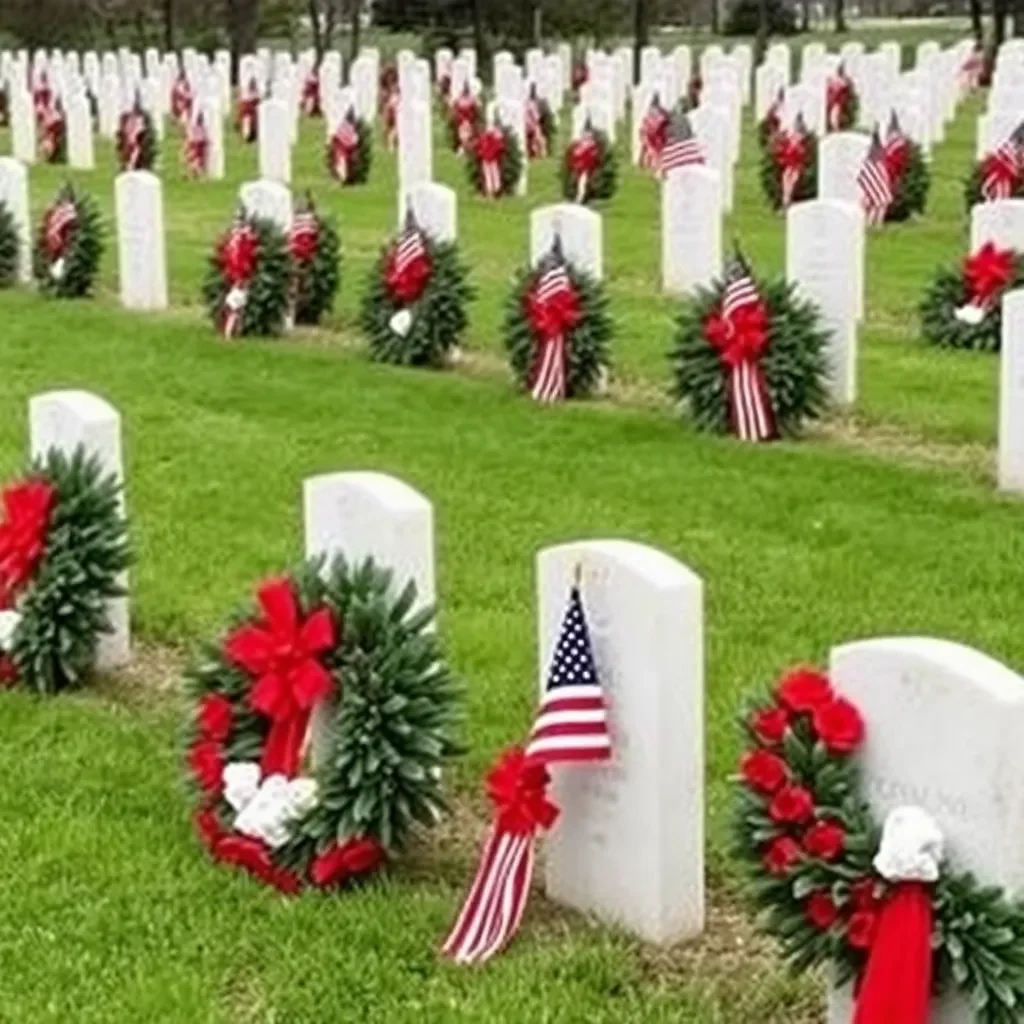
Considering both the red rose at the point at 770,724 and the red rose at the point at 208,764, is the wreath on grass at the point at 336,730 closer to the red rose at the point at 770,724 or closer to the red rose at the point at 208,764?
the red rose at the point at 208,764

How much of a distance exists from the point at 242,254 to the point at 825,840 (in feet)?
35.6

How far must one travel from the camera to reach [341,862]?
5.83m

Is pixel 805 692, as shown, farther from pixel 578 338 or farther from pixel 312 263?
pixel 312 263

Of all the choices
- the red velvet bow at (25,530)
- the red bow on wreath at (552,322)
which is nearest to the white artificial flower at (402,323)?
the red bow on wreath at (552,322)

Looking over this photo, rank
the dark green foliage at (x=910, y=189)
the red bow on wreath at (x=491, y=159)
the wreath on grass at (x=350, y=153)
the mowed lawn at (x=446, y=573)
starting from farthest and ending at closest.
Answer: the wreath on grass at (x=350, y=153), the red bow on wreath at (x=491, y=159), the dark green foliage at (x=910, y=189), the mowed lawn at (x=446, y=573)

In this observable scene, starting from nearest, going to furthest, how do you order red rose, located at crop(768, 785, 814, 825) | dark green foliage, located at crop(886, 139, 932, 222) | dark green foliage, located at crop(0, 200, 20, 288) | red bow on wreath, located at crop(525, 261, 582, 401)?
red rose, located at crop(768, 785, 814, 825)
red bow on wreath, located at crop(525, 261, 582, 401)
dark green foliage, located at crop(0, 200, 20, 288)
dark green foliage, located at crop(886, 139, 932, 222)

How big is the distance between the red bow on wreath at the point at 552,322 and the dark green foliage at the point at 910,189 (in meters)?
8.15

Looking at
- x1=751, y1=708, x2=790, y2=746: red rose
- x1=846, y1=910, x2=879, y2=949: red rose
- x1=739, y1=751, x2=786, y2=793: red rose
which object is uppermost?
x1=751, y1=708, x2=790, y2=746: red rose

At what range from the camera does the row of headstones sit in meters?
4.48

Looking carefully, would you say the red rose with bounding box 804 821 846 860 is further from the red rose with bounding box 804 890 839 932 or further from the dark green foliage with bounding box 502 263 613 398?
the dark green foliage with bounding box 502 263 613 398

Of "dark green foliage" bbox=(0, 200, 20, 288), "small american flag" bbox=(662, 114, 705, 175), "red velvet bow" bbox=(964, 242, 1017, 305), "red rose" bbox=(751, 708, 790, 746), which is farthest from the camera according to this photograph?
"small american flag" bbox=(662, 114, 705, 175)

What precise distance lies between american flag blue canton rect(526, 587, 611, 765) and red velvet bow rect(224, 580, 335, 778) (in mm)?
712

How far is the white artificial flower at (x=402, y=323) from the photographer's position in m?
13.9

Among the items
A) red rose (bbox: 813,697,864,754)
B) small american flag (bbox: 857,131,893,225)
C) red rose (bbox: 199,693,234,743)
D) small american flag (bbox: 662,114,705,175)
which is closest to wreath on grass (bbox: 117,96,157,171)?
small american flag (bbox: 662,114,705,175)
